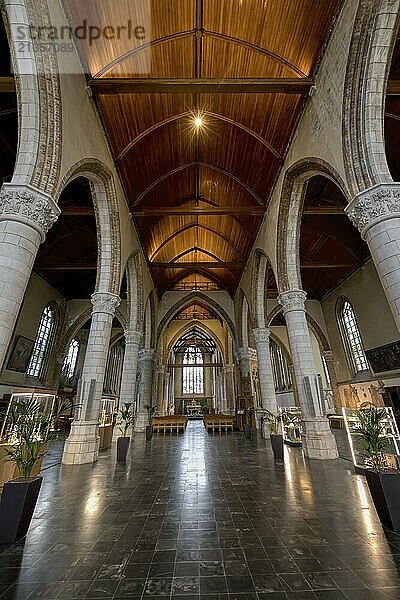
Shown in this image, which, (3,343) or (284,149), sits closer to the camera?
(3,343)

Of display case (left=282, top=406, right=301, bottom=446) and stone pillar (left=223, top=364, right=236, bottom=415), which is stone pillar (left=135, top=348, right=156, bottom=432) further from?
display case (left=282, top=406, right=301, bottom=446)

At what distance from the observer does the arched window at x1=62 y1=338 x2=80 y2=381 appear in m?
21.2

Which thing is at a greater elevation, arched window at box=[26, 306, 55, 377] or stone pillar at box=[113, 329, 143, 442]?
arched window at box=[26, 306, 55, 377]

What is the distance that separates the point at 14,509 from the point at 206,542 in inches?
80.4

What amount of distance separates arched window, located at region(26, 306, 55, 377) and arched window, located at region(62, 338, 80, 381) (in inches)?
141

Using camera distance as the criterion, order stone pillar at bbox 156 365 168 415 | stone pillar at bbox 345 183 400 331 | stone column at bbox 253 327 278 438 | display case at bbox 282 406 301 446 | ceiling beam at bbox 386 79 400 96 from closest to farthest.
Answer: stone pillar at bbox 345 183 400 331, ceiling beam at bbox 386 79 400 96, display case at bbox 282 406 301 446, stone column at bbox 253 327 278 438, stone pillar at bbox 156 365 168 415

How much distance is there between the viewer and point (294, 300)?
9180 millimetres

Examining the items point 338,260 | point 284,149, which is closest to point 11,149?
point 284,149

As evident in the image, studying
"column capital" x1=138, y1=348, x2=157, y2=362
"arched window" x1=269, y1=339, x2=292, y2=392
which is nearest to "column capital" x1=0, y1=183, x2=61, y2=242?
"column capital" x1=138, y1=348, x2=157, y2=362

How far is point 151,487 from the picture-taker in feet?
17.4

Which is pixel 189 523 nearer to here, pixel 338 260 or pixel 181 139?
pixel 181 139

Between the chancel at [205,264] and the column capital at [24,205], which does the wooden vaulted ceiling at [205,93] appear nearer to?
the chancel at [205,264]

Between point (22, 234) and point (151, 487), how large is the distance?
4.70 metres

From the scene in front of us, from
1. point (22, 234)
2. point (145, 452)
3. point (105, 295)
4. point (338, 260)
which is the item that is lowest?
point (145, 452)
